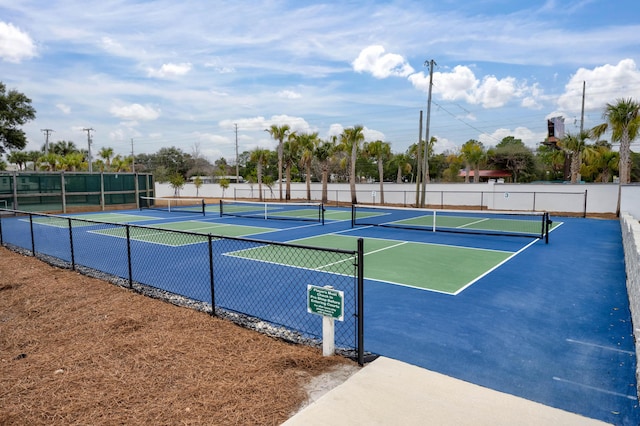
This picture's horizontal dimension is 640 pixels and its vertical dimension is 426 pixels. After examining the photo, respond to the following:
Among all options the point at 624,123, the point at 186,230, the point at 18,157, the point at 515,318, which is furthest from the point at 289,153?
the point at 18,157

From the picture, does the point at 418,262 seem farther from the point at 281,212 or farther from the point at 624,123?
the point at 624,123

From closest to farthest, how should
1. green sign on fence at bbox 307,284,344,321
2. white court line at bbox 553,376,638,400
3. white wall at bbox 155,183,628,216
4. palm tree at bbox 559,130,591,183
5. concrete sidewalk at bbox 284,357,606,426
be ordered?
concrete sidewalk at bbox 284,357,606,426 → white court line at bbox 553,376,638,400 → green sign on fence at bbox 307,284,344,321 → white wall at bbox 155,183,628,216 → palm tree at bbox 559,130,591,183

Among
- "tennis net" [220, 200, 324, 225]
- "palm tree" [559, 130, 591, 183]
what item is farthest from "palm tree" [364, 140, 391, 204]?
"palm tree" [559, 130, 591, 183]

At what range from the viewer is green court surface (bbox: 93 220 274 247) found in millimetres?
14826

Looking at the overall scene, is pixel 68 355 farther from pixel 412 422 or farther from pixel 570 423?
pixel 570 423

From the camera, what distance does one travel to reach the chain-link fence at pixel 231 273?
5930 millimetres

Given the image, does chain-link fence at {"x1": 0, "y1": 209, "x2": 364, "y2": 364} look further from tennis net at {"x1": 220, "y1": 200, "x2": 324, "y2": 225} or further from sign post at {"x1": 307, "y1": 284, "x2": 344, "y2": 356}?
tennis net at {"x1": 220, "y1": 200, "x2": 324, "y2": 225}

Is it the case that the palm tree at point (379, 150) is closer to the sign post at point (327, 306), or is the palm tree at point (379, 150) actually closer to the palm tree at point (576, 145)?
the palm tree at point (576, 145)

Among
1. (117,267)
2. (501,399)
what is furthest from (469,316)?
(117,267)

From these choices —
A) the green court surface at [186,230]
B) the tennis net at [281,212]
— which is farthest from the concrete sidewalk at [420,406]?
the tennis net at [281,212]

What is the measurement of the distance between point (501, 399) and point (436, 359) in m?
1.20

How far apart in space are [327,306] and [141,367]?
216 cm

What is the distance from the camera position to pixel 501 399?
150 inches

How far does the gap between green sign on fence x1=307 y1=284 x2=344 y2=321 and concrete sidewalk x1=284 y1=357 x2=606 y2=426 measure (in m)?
0.68
